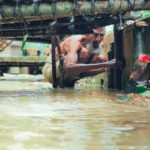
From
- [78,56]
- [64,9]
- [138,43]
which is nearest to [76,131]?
[64,9]

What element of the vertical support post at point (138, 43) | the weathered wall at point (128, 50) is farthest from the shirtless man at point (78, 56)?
the vertical support post at point (138, 43)

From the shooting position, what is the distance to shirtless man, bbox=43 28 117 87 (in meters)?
10.6

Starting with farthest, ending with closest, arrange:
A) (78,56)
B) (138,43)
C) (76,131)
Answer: (78,56) < (138,43) < (76,131)

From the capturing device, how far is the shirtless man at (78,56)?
1060 cm

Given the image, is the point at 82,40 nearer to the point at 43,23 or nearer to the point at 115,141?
the point at 43,23

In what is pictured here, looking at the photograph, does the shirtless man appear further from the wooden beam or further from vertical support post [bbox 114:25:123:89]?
the wooden beam

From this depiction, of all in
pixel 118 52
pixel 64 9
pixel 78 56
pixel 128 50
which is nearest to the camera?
pixel 64 9

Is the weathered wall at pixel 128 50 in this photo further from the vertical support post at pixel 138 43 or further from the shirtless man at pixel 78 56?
the shirtless man at pixel 78 56

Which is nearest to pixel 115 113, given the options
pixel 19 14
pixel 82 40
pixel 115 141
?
pixel 115 141

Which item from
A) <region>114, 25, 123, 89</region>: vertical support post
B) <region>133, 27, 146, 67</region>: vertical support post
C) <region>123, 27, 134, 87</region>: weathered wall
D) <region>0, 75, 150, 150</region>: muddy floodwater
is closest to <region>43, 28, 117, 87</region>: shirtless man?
<region>114, 25, 123, 89</region>: vertical support post

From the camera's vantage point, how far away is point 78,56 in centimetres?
1316

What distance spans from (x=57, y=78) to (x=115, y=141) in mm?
8662

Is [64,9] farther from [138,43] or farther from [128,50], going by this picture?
[128,50]

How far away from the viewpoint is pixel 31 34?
26.1 feet
